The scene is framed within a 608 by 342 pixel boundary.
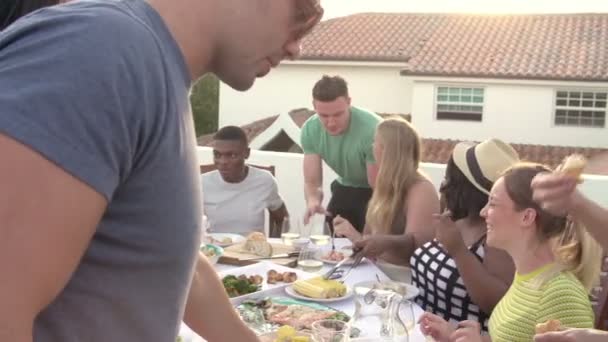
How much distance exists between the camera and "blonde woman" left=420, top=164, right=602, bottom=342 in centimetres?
232

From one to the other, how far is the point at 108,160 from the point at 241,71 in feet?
0.87

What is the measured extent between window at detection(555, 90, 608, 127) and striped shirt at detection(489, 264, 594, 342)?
804 inches

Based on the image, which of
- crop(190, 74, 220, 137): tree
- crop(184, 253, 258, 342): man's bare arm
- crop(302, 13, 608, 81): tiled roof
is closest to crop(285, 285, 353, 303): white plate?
crop(184, 253, 258, 342): man's bare arm

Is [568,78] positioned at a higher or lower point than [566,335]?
lower

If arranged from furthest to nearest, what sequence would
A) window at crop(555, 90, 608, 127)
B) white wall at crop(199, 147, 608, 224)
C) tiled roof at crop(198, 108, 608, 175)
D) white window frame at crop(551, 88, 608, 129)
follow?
window at crop(555, 90, 608, 127)
white window frame at crop(551, 88, 608, 129)
tiled roof at crop(198, 108, 608, 175)
white wall at crop(199, 147, 608, 224)

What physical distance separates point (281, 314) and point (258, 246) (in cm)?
116

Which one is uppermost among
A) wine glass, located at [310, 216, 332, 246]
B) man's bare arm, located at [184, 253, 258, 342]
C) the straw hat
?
man's bare arm, located at [184, 253, 258, 342]

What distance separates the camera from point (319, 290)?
261 centimetres

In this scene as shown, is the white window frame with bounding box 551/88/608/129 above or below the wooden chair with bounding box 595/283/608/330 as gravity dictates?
below

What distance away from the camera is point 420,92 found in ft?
72.4

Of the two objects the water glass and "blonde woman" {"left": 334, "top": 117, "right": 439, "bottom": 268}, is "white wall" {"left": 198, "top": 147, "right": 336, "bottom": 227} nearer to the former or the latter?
"blonde woman" {"left": 334, "top": 117, "right": 439, "bottom": 268}

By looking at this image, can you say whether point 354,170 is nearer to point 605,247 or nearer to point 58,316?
point 605,247

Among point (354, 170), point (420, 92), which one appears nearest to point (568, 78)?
point (420, 92)

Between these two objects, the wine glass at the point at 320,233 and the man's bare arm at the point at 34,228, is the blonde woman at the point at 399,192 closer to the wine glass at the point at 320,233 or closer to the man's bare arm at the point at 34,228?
the wine glass at the point at 320,233
